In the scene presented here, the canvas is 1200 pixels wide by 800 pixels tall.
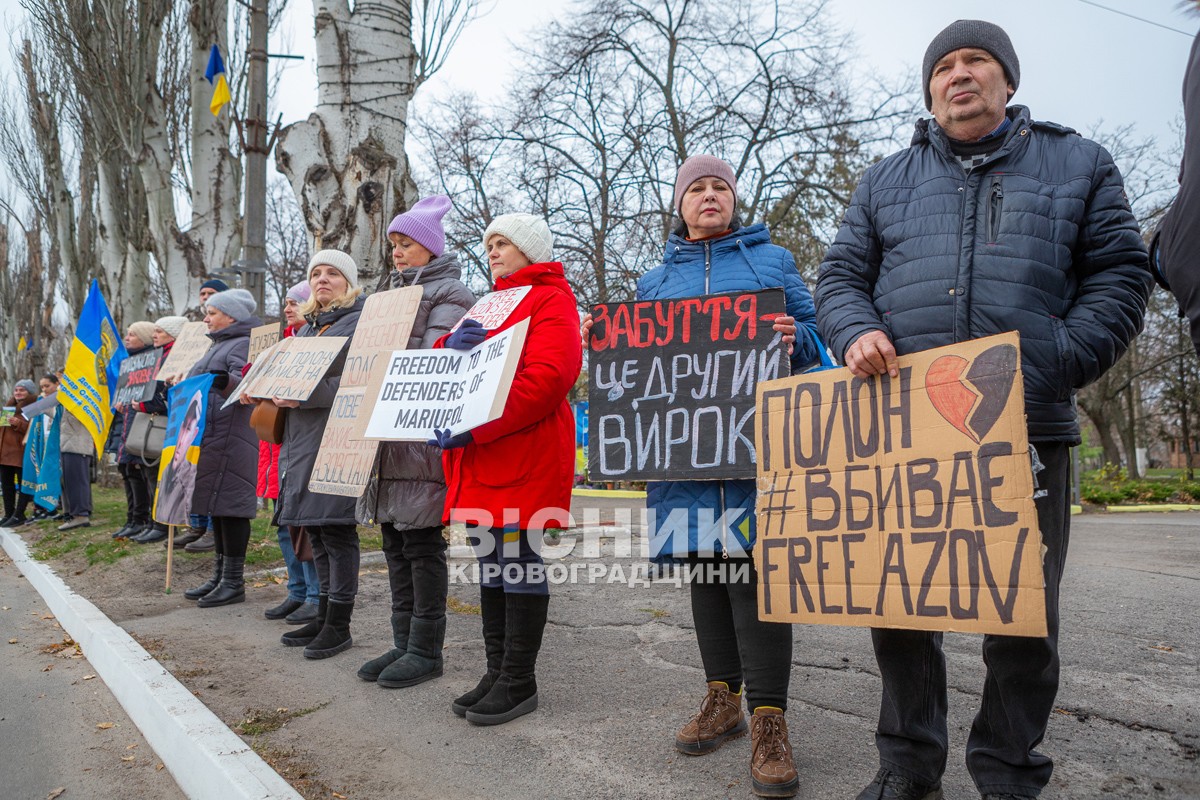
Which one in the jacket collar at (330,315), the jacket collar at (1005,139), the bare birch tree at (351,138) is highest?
the bare birch tree at (351,138)

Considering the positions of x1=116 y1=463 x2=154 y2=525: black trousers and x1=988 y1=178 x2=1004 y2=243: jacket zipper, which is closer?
x1=988 y1=178 x2=1004 y2=243: jacket zipper

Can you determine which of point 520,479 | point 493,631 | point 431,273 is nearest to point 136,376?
point 431,273

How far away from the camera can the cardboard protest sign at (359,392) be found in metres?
3.75

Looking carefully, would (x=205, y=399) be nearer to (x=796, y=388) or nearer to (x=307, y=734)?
(x=307, y=734)

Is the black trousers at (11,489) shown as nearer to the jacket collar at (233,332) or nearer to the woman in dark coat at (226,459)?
the woman in dark coat at (226,459)

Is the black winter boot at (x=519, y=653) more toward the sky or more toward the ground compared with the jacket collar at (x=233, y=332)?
more toward the ground

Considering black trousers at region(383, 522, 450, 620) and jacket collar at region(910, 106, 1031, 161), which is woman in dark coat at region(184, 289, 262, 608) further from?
jacket collar at region(910, 106, 1031, 161)

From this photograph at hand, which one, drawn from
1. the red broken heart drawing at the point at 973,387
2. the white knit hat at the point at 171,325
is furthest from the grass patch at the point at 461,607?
the white knit hat at the point at 171,325

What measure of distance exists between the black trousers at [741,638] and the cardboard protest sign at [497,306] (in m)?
1.24

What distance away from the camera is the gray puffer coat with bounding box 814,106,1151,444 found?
7.08ft

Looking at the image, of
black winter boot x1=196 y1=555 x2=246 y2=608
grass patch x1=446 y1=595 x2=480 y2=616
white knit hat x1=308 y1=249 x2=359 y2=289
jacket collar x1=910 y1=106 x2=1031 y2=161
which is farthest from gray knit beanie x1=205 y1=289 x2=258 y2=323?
jacket collar x1=910 y1=106 x2=1031 y2=161

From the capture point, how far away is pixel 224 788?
8.48ft

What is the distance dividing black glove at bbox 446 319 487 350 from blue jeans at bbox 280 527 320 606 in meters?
2.48

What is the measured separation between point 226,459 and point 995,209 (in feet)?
16.3
